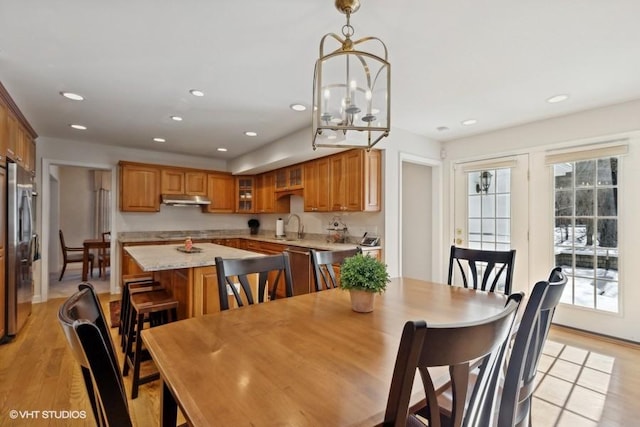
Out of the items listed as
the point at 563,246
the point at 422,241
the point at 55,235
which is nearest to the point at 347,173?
the point at 422,241

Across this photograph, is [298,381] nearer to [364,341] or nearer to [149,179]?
[364,341]

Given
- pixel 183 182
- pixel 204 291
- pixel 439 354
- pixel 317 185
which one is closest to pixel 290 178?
pixel 317 185

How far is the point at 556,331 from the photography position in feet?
11.3

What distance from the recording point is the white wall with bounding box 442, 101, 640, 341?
3.08 meters

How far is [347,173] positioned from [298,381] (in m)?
3.31

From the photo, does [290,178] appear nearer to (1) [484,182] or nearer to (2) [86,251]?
(1) [484,182]

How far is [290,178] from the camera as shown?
16.9 feet

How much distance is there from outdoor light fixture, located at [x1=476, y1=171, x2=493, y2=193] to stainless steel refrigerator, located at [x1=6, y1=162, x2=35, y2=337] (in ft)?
17.3

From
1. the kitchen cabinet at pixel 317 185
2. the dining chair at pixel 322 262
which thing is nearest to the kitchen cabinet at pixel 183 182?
the kitchen cabinet at pixel 317 185

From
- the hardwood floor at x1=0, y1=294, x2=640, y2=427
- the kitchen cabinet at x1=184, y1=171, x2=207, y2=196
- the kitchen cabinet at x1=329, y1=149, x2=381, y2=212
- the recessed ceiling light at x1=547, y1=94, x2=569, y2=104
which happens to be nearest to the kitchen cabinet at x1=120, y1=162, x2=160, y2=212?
the kitchen cabinet at x1=184, y1=171, x2=207, y2=196

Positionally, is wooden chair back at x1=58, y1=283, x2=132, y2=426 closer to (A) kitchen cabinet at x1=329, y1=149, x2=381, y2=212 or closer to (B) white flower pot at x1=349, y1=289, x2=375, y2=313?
(B) white flower pot at x1=349, y1=289, x2=375, y2=313

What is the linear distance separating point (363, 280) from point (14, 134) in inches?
157

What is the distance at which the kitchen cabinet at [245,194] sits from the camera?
20.6 feet

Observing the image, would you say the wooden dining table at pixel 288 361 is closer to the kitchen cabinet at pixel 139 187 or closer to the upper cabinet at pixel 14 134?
the upper cabinet at pixel 14 134
